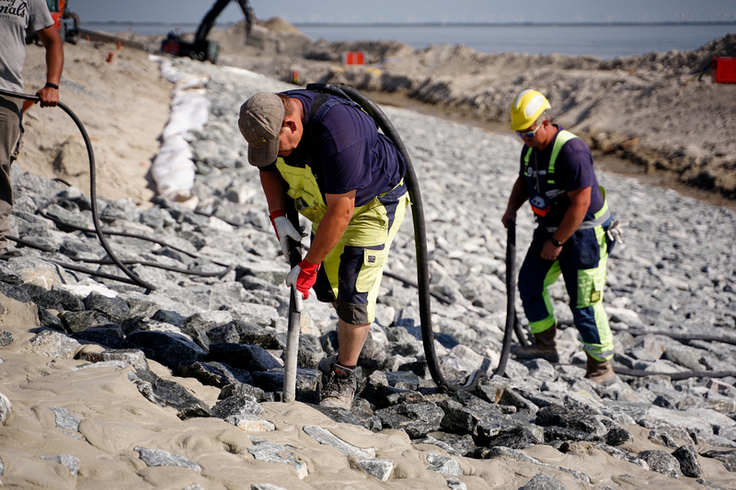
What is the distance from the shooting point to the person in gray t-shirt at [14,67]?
3.39 m

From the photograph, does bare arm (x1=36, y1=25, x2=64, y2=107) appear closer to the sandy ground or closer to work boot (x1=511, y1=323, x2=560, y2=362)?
the sandy ground

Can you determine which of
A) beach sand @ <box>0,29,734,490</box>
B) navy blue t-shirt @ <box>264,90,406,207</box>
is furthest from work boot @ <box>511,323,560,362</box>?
navy blue t-shirt @ <box>264,90,406,207</box>

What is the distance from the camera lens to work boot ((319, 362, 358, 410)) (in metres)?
2.84

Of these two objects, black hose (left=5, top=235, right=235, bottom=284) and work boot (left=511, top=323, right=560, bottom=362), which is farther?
work boot (left=511, top=323, right=560, bottom=362)

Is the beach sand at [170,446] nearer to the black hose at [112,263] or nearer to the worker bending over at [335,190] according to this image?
the worker bending over at [335,190]

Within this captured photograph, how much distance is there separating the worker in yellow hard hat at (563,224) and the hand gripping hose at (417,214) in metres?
1.15

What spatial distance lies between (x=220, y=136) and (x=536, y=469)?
26.4 ft

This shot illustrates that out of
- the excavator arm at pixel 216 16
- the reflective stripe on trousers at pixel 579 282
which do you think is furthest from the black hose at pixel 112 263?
the excavator arm at pixel 216 16

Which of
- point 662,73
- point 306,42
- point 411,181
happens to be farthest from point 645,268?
point 306,42

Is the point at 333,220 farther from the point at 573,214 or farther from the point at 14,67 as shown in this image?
the point at 14,67

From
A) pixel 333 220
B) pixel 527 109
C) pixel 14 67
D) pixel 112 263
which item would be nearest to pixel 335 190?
pixel 333 220

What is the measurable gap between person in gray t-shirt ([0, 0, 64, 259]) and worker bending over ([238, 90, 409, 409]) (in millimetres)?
1959

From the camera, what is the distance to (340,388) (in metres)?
2.86

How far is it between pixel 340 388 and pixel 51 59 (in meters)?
2.91
